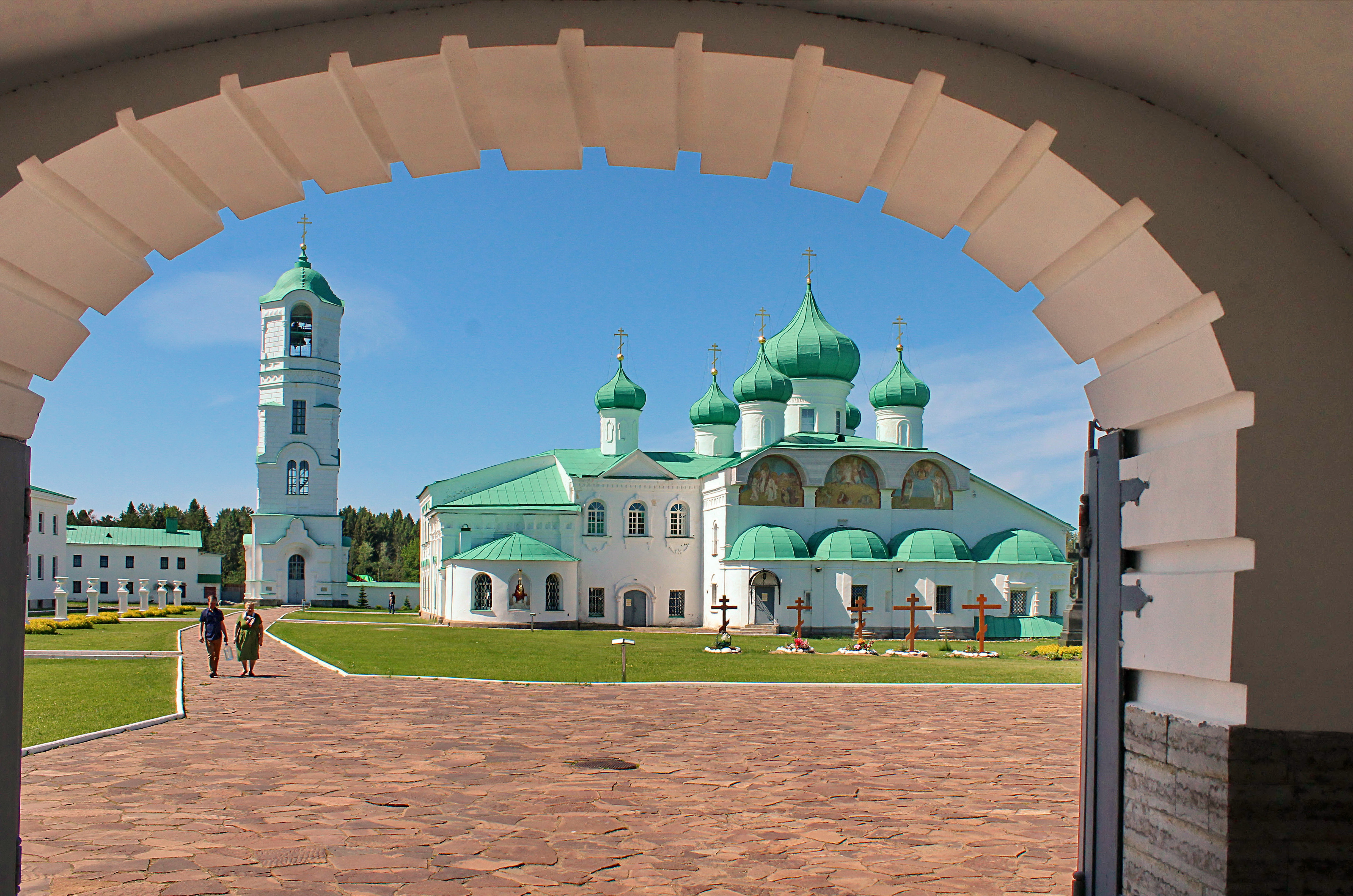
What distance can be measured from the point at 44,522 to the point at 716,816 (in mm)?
56135

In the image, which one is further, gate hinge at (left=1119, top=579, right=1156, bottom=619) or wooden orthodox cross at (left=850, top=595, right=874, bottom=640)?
wooden orthodox cross at (left=850, top=595, right=874, bottom=640)

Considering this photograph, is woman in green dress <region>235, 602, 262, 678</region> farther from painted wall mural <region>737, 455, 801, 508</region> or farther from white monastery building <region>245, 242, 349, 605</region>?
white monastery building <region>245, 242, 349, 605</region>

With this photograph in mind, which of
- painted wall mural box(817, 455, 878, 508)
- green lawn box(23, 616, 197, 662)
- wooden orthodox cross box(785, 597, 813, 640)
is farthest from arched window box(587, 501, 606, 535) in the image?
green lawn box(23, 616, 197, 662)

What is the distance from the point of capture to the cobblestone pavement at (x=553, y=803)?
6.80 metres

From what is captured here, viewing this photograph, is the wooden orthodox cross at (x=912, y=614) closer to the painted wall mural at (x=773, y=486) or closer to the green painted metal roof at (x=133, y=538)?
the painted wall mural at (x=773, y=486)

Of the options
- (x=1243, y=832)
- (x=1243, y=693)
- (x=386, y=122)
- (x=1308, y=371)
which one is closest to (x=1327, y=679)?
(x=1243, y=693)

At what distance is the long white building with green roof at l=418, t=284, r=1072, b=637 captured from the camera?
40.6 metres

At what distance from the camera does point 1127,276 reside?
15.1ft

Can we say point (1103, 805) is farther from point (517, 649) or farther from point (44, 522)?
point (44, 522)

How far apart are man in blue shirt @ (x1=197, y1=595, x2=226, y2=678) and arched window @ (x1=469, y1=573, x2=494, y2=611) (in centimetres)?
2269

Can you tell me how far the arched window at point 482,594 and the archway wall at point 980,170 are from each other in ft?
127

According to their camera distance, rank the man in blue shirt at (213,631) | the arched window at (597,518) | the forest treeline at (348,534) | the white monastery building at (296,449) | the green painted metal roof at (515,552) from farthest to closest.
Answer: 1. the forest treeline at (348,534)
2. the white monastery building at (296,449)
3. the arched window at (597,518)
4. the green painted metal roof at (515,552)
5. the man in blue shirt at (213,631)

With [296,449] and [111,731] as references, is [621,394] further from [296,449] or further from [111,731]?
[111,731]

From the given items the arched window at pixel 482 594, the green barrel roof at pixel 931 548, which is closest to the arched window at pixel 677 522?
the arched window at pixel 482 594
